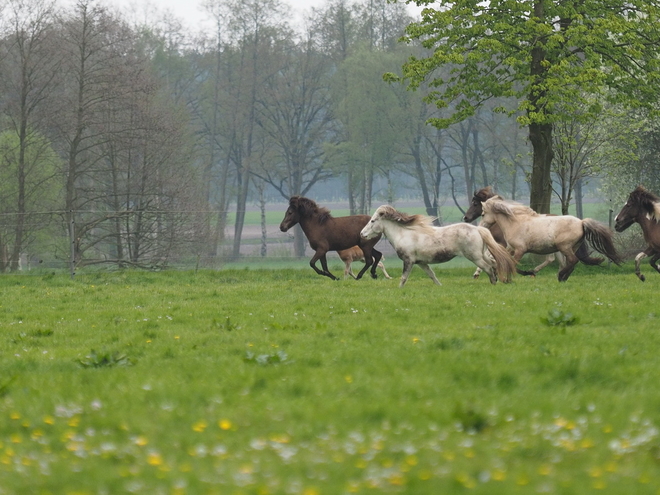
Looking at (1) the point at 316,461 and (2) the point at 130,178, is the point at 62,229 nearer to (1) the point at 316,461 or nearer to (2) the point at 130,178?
(2) the point at 130,178

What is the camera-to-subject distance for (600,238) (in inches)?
803

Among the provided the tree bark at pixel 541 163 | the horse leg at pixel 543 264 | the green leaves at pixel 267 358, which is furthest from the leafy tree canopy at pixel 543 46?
the green leaves at pixel 267 358

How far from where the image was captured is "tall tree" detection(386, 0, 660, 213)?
1068 inches

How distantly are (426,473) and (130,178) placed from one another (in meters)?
42.5

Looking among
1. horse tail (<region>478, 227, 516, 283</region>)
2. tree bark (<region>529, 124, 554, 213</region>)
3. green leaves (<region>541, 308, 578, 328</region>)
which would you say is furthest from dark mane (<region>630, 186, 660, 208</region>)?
green leaves (<region>541, 308, 578, 328</region>)

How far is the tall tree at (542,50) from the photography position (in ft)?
89.0

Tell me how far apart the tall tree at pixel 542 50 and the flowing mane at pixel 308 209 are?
6140 mm

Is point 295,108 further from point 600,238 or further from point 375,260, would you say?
point 600,238

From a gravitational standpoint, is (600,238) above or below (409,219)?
below

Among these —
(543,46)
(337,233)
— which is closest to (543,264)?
(337,233)

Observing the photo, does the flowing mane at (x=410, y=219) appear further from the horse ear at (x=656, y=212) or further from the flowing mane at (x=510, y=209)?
the horse ear at (x=656, y=212)

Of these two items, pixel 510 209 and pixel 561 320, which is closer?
pixel 561 320

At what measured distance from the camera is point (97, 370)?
9.16m

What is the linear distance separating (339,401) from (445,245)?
12539mm
